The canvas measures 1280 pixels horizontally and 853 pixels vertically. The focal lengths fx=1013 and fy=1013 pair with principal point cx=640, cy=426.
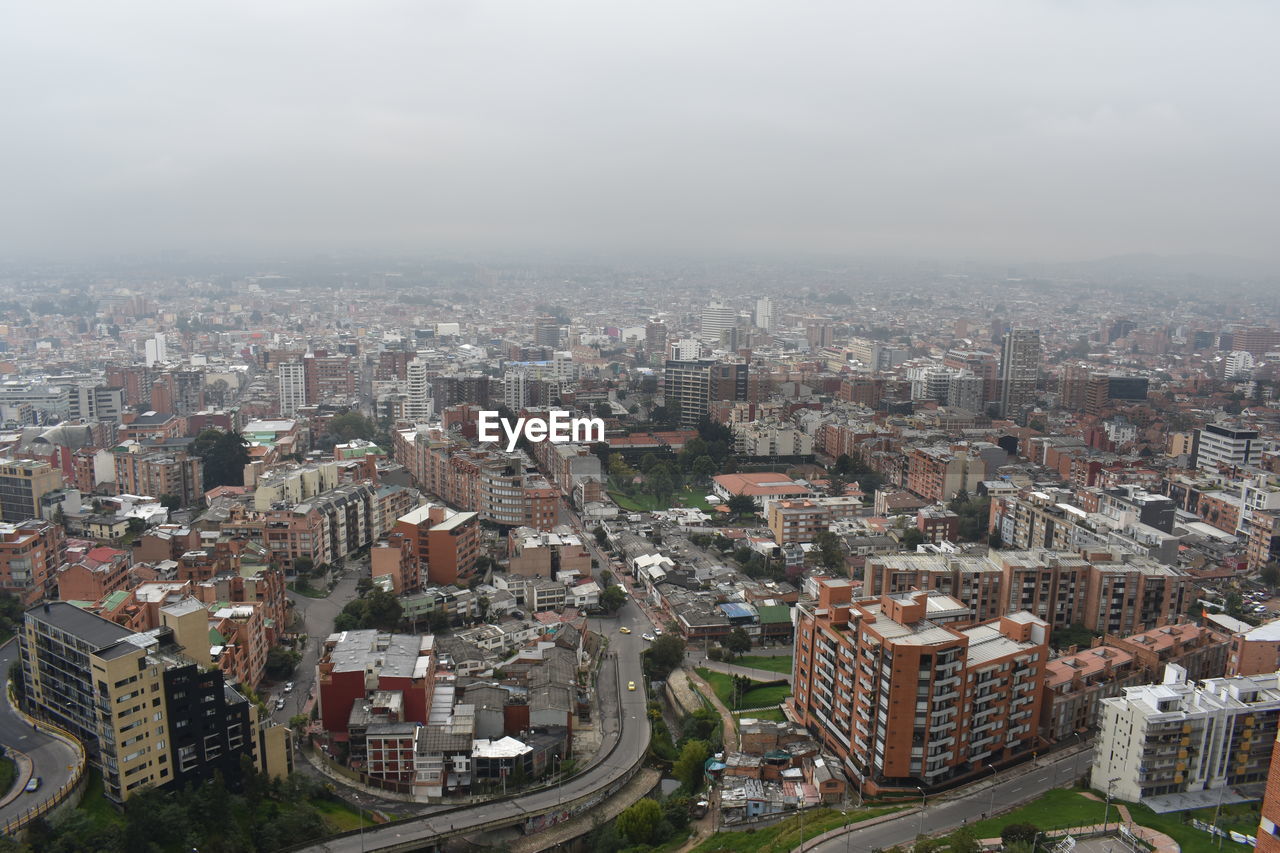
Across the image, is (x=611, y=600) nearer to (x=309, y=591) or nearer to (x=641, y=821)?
(x=309, y=591)

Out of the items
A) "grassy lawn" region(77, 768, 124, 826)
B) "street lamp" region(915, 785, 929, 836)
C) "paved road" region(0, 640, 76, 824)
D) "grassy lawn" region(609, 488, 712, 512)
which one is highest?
"paved road" region(0, 640, 76, 824)

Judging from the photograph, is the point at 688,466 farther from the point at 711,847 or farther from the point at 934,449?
the point at 711,847

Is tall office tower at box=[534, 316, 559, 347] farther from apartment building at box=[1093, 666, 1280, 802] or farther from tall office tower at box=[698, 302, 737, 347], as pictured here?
apartment building at box=[1093, 666, 1280, 802]

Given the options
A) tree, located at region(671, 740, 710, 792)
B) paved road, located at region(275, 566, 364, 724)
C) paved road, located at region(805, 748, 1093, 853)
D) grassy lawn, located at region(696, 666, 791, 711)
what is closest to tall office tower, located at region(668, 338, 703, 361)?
paved road, located at region(275, 566, 364, 724)

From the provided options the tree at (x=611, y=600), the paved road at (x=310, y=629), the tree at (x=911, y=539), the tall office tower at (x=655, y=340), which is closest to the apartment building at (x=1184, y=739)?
the tree at (x=611, y=600)

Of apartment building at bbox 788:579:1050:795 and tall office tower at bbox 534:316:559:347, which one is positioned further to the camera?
tall office tower at bbox 534:316:559:347

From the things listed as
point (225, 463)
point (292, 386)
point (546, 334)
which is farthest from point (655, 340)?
point (225, 463)
